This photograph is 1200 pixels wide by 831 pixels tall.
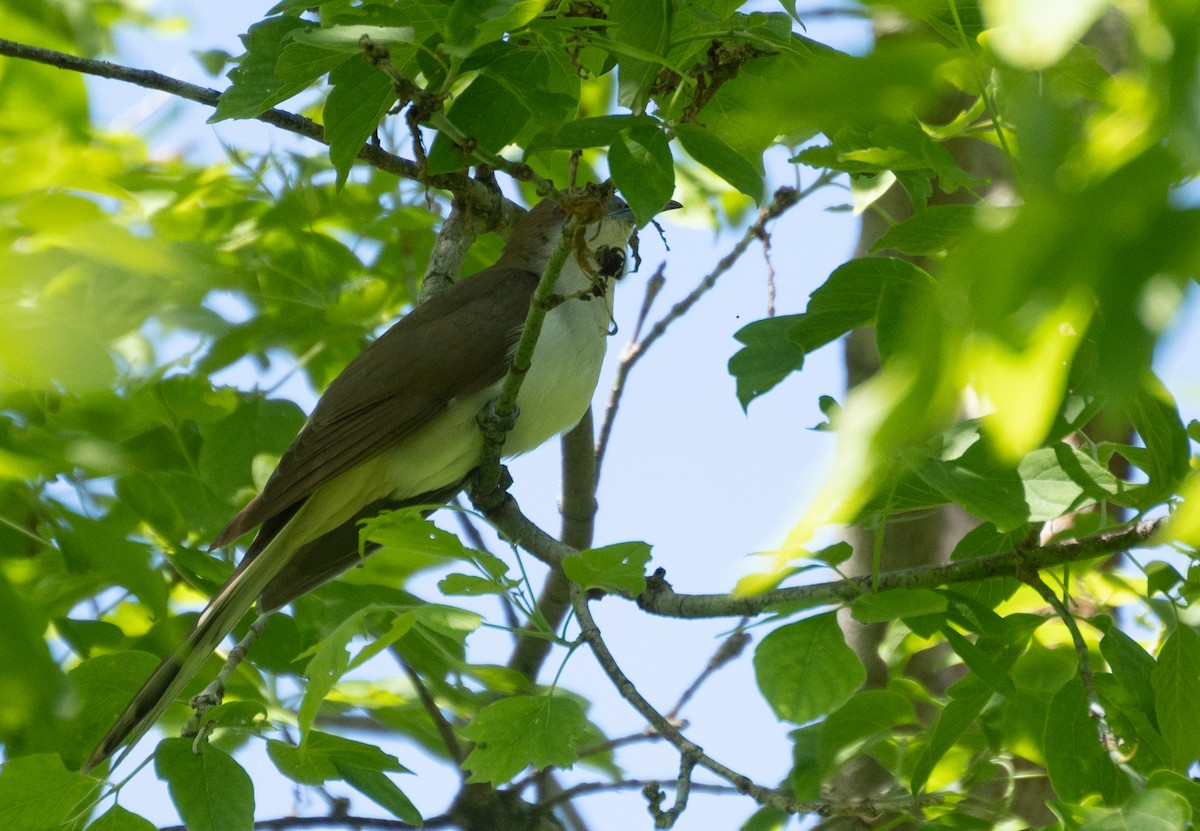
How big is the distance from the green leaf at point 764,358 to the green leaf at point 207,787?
1.37 metres

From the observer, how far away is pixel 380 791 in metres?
2.68

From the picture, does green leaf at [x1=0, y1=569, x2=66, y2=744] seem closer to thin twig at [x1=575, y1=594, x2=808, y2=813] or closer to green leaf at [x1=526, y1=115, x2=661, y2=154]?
green leaf at [x1=526, y1=115, x2=661, y2=154]

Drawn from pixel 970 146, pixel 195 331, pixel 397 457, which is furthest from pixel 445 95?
pixel 970 146

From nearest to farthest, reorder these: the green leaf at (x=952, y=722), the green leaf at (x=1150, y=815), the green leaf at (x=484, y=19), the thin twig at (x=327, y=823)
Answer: the green leaf at (x=1150, y=815)
the green leaf at (x=484, y=19)
the green leaf at (x=952, y=722)
the thin twig at (x=327, y=823)

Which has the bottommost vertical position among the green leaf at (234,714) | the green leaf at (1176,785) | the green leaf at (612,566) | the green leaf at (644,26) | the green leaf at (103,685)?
the green leaf at (1176,785)

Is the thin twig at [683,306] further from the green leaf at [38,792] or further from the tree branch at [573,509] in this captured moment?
the green leaf at [38,792]

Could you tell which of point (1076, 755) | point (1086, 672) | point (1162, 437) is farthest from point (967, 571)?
point (1162, 437)

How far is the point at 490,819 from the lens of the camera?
4.14 meters

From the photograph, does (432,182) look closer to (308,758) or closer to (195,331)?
(308,758)

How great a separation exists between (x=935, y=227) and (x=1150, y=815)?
1100mm

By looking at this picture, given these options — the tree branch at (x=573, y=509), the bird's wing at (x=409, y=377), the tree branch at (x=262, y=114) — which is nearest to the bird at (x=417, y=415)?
the bird's wing at (x=409, y=377)

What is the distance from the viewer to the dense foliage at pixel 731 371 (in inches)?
31.3

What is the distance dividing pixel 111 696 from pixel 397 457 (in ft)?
6.19

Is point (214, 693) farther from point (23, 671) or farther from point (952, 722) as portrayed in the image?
point (23, 671)
